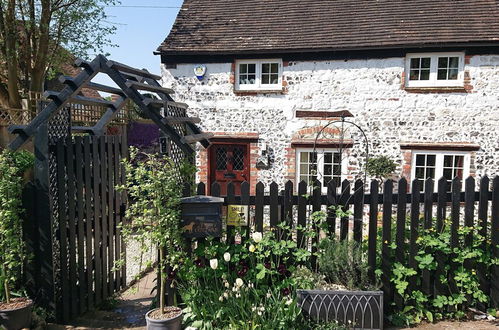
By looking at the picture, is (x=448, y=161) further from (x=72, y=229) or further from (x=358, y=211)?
(x=72, y=229)

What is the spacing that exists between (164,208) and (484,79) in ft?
27.3

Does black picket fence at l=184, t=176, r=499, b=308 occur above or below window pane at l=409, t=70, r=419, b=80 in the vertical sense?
below

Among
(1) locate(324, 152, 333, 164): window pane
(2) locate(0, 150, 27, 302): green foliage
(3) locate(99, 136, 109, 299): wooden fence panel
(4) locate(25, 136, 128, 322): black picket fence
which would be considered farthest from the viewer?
(1) locate(324, 152, 333, 164): window pane

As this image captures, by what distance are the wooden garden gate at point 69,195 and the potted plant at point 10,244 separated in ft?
0.39

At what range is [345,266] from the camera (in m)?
3.93

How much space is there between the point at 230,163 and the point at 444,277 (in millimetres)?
6812

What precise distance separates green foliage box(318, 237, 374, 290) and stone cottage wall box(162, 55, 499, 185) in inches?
232

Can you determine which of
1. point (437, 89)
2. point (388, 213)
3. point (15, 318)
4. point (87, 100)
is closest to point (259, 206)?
point (388, 213)

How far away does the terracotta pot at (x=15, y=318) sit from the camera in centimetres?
355

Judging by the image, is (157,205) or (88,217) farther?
(88,217)

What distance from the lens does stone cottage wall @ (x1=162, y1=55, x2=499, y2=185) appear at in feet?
29.3

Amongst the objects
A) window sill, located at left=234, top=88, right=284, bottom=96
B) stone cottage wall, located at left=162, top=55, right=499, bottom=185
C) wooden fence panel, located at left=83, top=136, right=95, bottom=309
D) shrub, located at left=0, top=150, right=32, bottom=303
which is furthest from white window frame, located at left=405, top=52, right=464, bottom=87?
shrub, located at left=0, top=150, right=32, bottom=303

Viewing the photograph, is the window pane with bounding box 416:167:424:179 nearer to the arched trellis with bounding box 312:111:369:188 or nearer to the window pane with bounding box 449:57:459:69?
the arched trellis with bounding box 312:111:369:188

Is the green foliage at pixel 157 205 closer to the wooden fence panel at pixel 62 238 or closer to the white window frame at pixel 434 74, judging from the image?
the wooden fence panel at pixel 62 238
